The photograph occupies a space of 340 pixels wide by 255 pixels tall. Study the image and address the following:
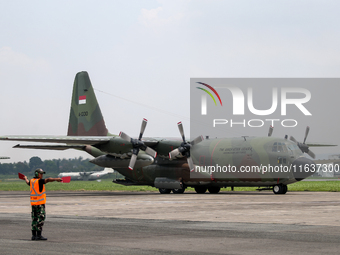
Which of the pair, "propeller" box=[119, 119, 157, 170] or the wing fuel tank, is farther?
the wing fuel tank

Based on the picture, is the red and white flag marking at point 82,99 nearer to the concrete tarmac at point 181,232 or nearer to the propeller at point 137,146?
the propeller at point 137,146

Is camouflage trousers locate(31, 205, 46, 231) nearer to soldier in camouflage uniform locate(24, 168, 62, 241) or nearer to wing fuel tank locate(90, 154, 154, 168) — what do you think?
soldier in camouflage uniform locate(24, 168, 62, 241)

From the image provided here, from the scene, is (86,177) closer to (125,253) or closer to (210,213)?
(210,213)

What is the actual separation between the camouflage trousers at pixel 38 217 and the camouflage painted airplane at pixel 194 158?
23392mm

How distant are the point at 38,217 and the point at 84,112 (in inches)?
1332

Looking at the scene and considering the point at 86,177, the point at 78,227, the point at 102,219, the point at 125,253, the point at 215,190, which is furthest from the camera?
the point at 86,177

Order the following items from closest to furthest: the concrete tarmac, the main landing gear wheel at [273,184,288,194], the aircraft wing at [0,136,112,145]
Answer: the concrete tarmac
the main landing gear wheel at [273,184,288,194]
the aircraft wing at [0,136,112,145]

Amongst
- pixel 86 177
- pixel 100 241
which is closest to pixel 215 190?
pixel 100 241

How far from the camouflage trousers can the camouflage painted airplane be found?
23.4m

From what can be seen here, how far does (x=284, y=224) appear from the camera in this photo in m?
16.0

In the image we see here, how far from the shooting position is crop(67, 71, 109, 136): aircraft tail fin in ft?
149

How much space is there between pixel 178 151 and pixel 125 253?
27.5 metres

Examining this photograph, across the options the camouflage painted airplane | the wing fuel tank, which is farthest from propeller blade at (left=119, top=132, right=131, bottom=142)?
the wing fuel tank

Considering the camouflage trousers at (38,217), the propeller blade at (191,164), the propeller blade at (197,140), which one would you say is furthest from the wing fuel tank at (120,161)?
the camouflage trousers at (38,217)
